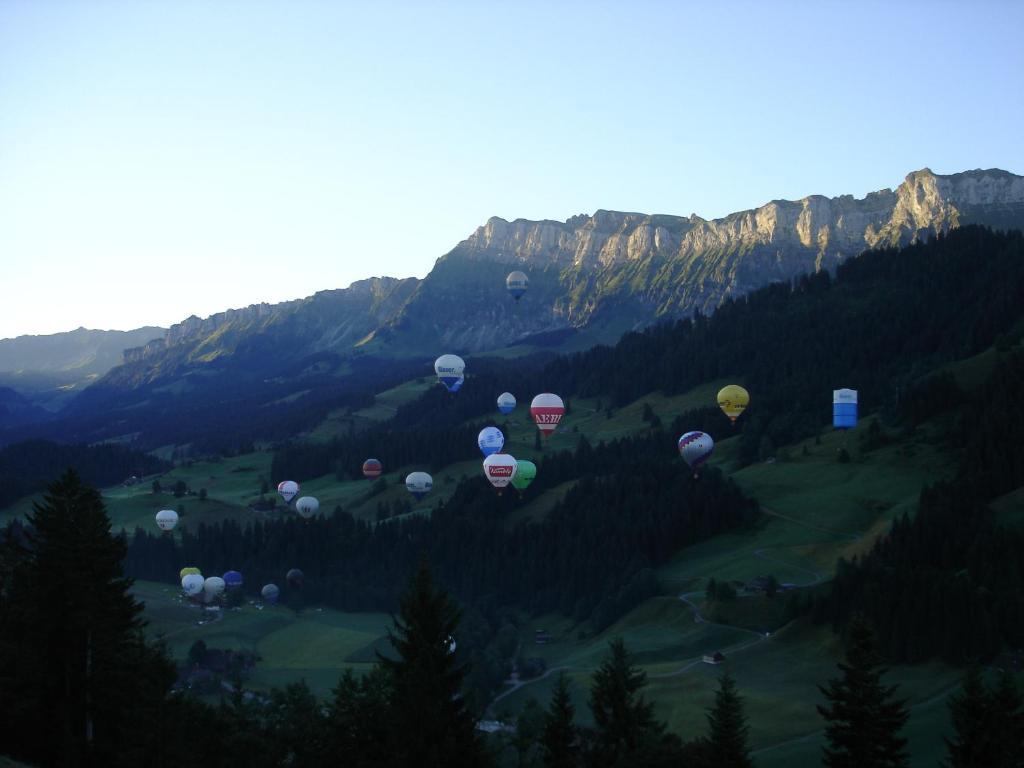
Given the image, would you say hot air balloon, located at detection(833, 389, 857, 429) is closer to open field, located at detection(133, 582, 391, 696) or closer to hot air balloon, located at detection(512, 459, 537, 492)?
hot air balloon, located at detection(512, 459, 537, 492)

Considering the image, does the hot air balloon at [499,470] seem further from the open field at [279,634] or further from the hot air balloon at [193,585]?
the hot air balloon at [193,585]

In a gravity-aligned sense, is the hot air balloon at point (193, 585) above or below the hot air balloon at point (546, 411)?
below

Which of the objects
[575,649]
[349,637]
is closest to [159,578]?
[349,637]

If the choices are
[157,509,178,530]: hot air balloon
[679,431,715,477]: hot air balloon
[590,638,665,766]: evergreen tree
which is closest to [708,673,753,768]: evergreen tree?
[590,638,665,766]: evergreen tree

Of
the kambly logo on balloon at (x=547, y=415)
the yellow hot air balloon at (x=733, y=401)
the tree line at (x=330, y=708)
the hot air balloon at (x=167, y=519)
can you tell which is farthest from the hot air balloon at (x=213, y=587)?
the tree line at (x=330, y=708)

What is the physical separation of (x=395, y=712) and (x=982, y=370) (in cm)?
14037

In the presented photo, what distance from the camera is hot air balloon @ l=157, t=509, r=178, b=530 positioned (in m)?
180

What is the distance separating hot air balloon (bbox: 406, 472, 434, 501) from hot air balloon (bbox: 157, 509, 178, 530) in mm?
37878

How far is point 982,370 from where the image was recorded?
6398 inches

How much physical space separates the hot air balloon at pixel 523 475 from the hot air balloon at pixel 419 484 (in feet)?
76.9

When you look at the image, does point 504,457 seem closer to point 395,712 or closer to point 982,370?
point 982,370

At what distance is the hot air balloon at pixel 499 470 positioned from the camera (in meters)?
160

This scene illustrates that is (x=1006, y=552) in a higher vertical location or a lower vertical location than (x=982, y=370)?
lower

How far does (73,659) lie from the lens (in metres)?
49.7
